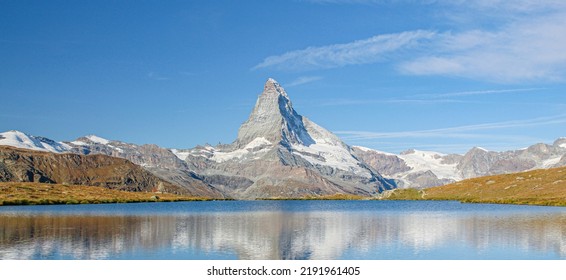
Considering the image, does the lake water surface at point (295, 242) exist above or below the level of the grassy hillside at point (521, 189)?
below

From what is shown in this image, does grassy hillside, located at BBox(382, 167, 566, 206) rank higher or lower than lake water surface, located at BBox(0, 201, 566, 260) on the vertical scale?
higher

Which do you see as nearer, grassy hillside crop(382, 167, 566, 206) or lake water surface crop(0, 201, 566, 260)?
lake water surface crop(0, 201, 566, 260)

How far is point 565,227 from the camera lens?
71625 millimetres

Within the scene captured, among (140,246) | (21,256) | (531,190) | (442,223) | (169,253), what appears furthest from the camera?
(531,190)

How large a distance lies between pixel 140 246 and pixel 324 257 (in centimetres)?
1918

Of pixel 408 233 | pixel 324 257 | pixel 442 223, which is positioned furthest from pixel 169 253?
pixel 442 223

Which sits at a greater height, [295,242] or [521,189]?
[521,189]

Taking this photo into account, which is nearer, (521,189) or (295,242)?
(295,242)

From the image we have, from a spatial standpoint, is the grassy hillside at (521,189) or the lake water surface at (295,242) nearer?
the lake water surface at (295,242)
